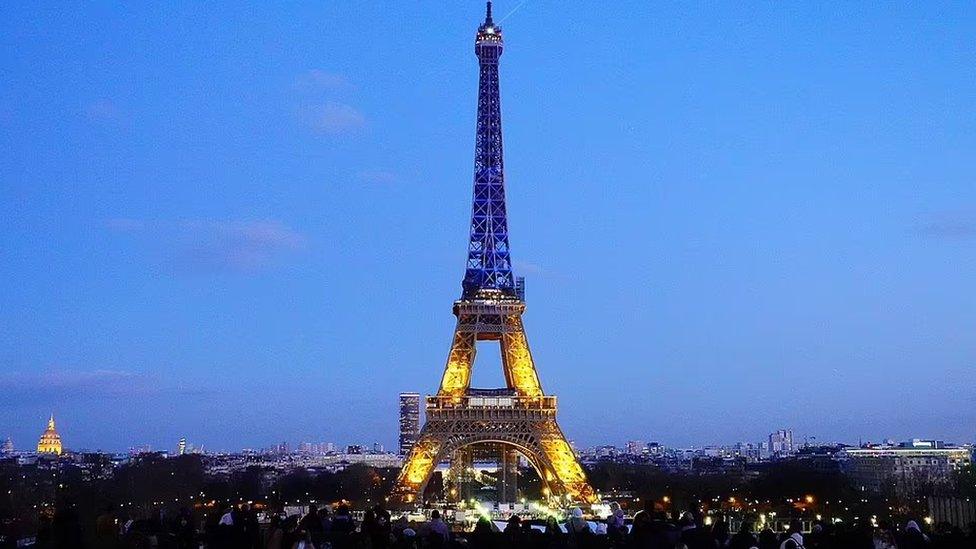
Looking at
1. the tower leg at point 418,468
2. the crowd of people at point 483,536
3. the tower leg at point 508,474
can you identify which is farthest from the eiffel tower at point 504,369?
the crowd of people at point 483,536

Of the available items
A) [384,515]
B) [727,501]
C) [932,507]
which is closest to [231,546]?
[384,515]

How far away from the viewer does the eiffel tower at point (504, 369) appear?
220 feet

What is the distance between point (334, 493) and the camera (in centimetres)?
11588

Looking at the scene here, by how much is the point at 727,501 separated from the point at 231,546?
79.8 metres

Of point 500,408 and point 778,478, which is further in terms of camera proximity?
point 778,478

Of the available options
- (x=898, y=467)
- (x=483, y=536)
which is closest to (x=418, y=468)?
(x=483, y=536)

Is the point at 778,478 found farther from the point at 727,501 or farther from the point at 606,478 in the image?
the point at 606,478

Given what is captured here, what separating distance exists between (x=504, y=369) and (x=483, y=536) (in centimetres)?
5289

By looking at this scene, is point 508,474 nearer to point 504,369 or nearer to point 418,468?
point 504,369

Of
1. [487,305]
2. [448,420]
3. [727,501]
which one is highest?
[487,305]

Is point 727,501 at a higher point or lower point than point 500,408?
lower

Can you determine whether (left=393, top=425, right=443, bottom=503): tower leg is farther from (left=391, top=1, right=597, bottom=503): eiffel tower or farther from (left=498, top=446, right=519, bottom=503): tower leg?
(left=498, top=446, right=519, bottom=503): tower leg

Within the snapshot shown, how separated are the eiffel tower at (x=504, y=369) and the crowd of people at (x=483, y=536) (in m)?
45.1

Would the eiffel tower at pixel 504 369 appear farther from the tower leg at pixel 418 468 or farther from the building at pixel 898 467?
the building at pixel 898 467
